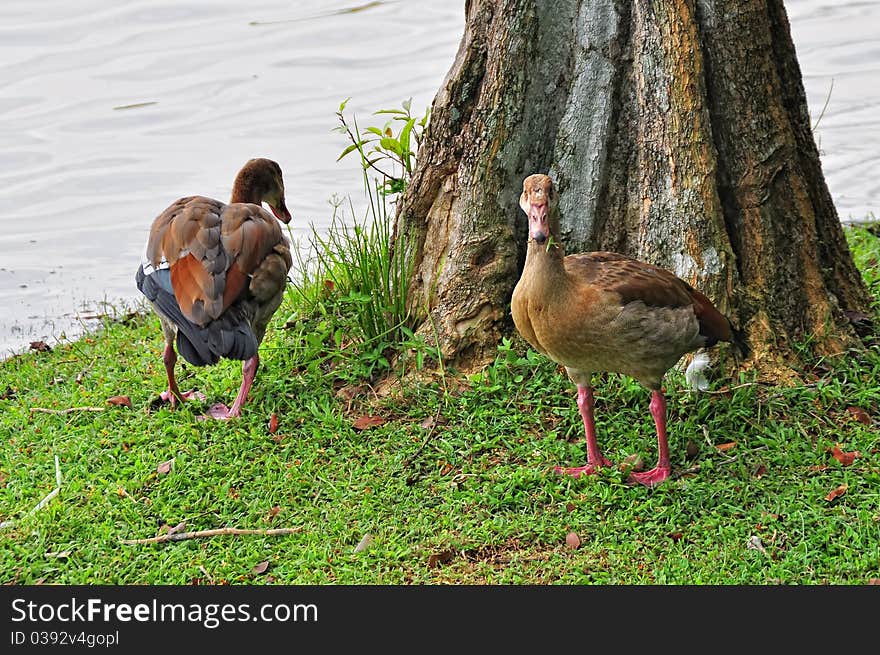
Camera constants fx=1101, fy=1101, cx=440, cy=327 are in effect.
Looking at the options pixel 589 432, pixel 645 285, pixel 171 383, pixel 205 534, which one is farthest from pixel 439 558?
pixel 171 383

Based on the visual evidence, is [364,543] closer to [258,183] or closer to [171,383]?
[171,383]

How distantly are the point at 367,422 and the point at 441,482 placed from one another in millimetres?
665

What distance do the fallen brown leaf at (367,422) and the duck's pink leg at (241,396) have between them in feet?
2.27

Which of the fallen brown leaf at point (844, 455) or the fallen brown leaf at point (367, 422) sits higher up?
the fallen brown leaf at point (367, 422)

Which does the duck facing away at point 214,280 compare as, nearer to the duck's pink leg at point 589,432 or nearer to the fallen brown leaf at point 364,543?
the fallen brown leaf at point 364,543

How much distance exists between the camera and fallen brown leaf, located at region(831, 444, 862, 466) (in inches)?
197

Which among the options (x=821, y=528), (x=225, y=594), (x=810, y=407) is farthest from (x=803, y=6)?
(x=225, y=594)

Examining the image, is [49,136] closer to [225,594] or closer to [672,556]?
[225,594]

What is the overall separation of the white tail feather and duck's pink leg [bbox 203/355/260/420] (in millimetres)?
2283

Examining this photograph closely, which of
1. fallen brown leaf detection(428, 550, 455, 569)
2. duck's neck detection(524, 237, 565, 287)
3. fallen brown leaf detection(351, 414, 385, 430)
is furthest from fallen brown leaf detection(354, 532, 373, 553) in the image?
duck's neck detection(524, 237, 565, 287)

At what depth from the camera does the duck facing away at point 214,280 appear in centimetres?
557

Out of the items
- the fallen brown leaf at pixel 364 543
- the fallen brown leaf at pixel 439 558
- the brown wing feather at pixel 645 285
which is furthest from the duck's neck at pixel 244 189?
the fallen brown leaf at pixel 439 558

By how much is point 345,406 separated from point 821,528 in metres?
2.47

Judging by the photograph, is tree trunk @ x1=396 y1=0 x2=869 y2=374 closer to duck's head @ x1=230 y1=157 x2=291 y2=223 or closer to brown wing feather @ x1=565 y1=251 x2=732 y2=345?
brown wing feather @ x1=565 y1=251 x2=732 y2=345
